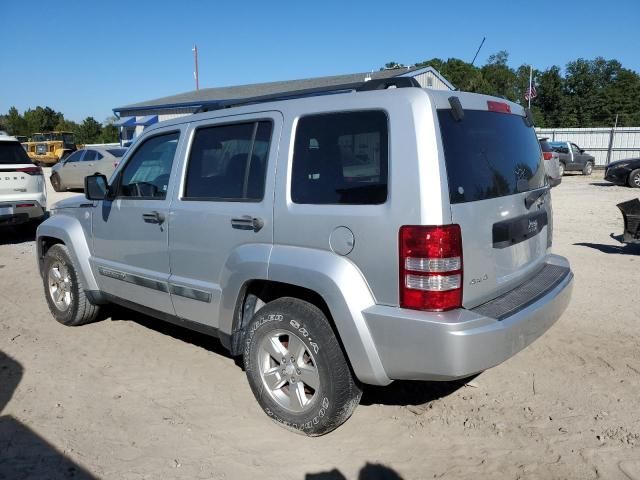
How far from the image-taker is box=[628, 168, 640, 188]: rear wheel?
17031mm

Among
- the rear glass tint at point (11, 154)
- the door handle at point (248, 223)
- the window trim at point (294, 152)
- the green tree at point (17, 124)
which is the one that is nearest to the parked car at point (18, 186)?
the rear glass tint at point (11, 154)

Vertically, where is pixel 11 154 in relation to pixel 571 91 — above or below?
below

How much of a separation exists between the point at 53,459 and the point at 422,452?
2.19 m

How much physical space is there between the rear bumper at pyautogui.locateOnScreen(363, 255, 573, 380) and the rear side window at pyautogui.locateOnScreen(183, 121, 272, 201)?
1.19 metres

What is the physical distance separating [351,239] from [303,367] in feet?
2.96

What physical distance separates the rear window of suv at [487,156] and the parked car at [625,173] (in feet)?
52.0

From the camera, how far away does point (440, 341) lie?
2656 millimetres

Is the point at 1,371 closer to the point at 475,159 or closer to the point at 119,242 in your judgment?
the point at 119,242

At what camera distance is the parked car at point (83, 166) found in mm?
18031

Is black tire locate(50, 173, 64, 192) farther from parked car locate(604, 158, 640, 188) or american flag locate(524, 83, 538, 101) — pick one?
american flag locate(524, 83, 538, 101)

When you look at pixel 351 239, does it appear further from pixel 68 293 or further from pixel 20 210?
pixel 20 210

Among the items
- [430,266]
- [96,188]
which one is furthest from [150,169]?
[430,266]

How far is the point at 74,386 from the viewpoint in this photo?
4.07 meters

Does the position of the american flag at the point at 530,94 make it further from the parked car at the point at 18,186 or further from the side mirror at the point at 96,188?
the side mirror at the point at 96,188
